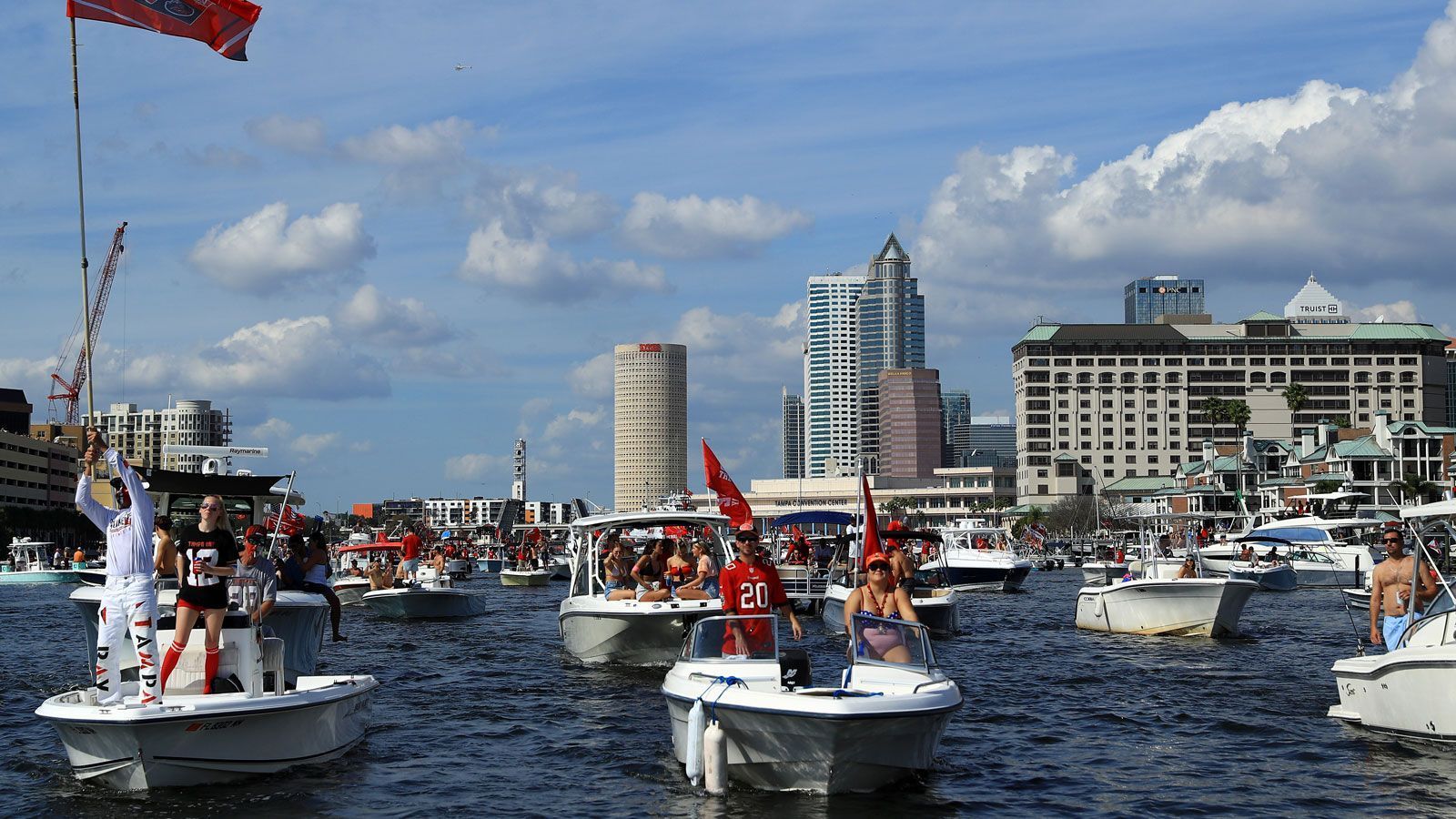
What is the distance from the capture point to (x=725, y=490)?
4078cm

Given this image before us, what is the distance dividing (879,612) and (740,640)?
1750 mm

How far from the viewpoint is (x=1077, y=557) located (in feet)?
396

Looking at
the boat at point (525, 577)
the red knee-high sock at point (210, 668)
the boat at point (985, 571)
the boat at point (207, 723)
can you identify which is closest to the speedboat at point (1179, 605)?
the boat at point (207, 723)

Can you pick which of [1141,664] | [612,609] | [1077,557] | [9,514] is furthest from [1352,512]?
[9,514]

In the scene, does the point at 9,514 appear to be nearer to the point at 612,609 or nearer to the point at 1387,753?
the point at 612,609

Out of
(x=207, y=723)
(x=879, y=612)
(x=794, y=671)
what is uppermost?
(x=879, y=612)

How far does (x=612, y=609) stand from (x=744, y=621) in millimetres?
10858

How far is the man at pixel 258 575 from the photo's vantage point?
16.7 meters

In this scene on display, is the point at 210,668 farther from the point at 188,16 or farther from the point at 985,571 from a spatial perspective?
the point at 985,571

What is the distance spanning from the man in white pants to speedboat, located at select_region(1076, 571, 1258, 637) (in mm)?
25010

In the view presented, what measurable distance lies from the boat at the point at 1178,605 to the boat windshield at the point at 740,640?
66.5 ft

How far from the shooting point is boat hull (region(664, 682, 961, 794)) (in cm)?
1391

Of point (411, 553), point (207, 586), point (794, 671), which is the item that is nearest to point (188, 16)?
point (207, 586)

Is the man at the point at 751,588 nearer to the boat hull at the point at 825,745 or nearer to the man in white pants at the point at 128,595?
the boat hull at the point at 825,745
